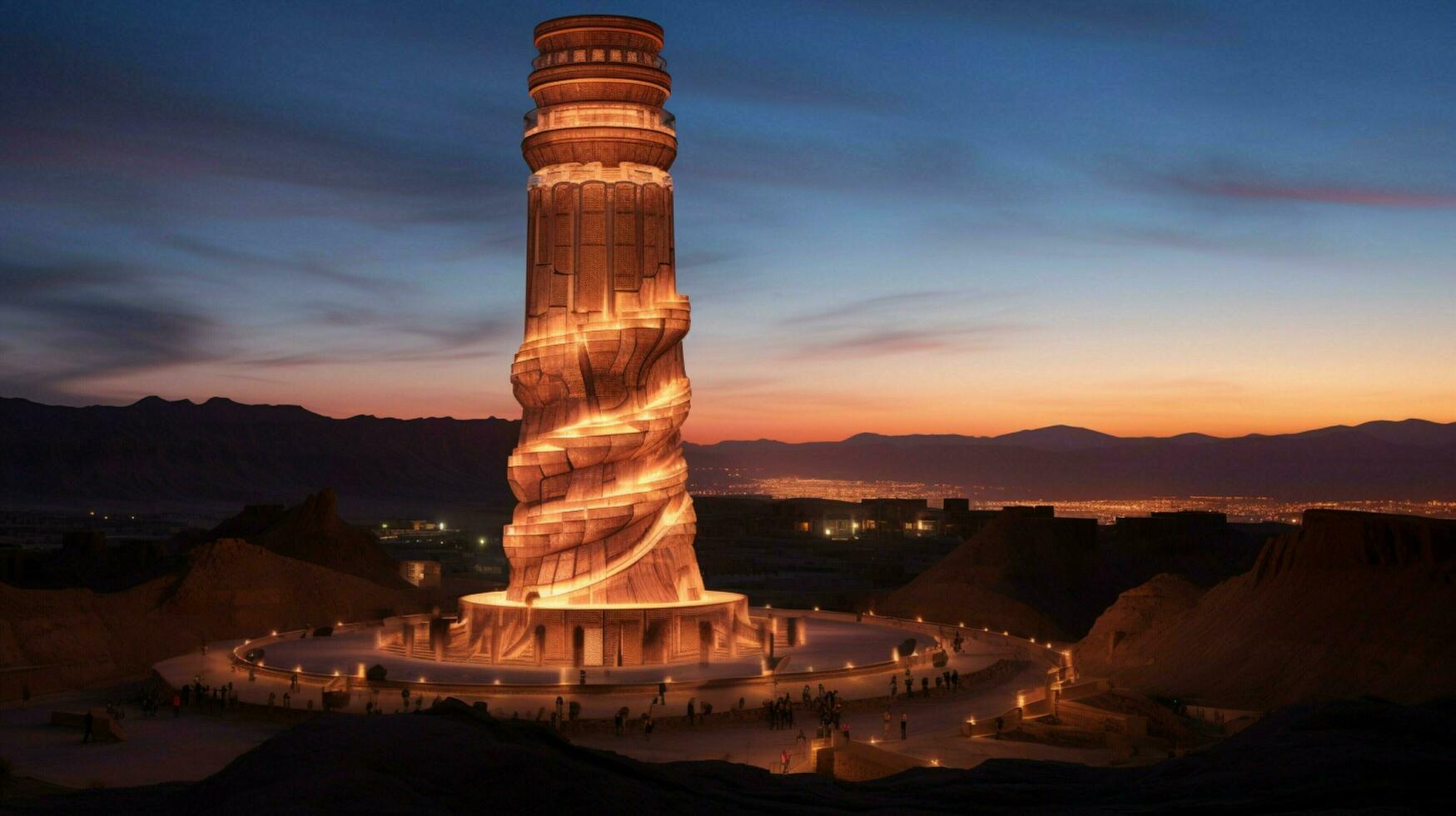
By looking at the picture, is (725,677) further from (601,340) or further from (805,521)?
(805,521)

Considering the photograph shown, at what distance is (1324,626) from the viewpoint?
31.3 metres

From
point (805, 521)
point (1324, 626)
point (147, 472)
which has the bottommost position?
point (1324, 626)

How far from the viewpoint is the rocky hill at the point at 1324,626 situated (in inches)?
1140

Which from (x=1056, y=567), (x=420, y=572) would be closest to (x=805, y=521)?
(x=420, y=572)

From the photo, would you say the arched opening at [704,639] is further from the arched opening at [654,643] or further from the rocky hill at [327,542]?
the rocky hill at [327,542]

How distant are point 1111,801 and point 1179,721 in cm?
1269

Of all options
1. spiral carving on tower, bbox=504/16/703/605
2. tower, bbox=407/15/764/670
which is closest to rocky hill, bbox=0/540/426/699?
tower, bbox=407/15/764/670

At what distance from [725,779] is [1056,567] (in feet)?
137

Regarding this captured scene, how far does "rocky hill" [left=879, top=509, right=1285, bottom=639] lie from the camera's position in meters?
48.3

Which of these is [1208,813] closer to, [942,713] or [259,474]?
[942,713]

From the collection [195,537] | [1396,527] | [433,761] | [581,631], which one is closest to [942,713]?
[581,631]

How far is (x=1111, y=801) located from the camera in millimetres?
15500

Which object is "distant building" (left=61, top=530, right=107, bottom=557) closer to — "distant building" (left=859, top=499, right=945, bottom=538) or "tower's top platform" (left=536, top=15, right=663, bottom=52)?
"tower's top platform" (left=536, top=15, right=663, bottom=52)

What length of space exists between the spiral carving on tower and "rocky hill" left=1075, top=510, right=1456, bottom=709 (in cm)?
1178
